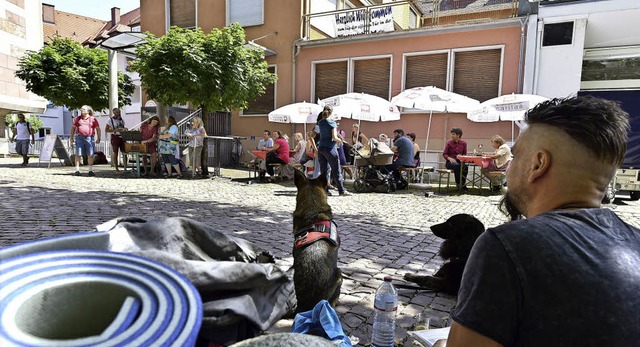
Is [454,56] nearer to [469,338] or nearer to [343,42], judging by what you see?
[343,42]

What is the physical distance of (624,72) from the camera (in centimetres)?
1382

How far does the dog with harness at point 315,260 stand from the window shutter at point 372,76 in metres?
13.8

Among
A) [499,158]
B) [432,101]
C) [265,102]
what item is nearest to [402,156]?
[432,101]

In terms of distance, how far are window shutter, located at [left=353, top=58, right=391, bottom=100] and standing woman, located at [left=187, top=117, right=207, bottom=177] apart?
296 inches

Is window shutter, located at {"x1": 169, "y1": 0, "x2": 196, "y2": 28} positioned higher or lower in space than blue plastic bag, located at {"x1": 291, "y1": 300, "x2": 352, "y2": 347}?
higher

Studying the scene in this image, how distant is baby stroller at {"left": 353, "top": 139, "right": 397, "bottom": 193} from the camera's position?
1073cm

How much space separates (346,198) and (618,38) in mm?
11947

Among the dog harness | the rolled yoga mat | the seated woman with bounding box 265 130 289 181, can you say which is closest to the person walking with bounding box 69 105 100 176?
the seated woman with bounding box 265 130 289 181

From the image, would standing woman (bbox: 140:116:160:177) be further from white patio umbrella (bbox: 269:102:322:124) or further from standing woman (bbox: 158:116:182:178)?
white patio umbrella (bbox: 269:102:322:124)

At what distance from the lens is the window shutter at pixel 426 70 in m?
15.2

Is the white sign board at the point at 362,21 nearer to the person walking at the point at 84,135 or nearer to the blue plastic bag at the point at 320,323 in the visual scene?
the person walking at the point at 84,135

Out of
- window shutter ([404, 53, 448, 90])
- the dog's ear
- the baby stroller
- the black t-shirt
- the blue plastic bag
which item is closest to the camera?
the black t-shirt

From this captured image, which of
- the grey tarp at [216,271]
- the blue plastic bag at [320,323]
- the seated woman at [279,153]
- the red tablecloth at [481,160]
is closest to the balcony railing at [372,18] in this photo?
the red tablecloth at [481,160]

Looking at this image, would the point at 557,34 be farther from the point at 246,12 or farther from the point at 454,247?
the point at 246,12
